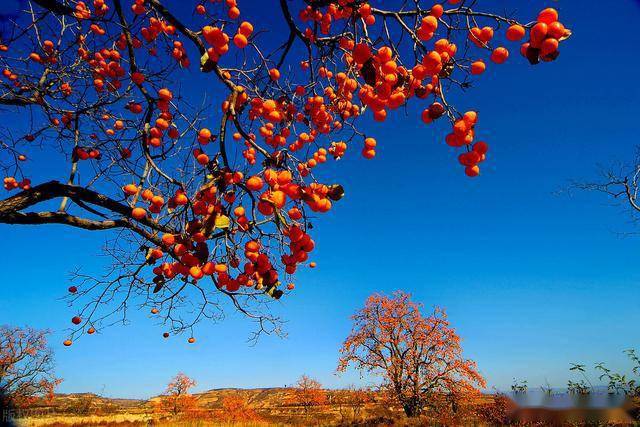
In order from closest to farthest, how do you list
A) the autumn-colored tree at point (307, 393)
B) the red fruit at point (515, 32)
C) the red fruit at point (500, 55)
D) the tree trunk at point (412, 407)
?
the red fruit at point (515, 32)
the red fruit at point (500, 55)
the tree trunk at point (412, 407)
the autumn-colored tree at point (307, 393)

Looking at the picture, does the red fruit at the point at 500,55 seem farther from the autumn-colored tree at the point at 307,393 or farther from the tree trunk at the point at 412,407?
the autumn-colored tree at the point at 307,393

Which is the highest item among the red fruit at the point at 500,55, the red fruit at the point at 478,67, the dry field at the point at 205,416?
the red fruit at the point at 478,67

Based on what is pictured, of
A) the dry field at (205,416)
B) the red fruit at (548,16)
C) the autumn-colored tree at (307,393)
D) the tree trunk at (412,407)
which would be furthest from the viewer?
the autumn-colored tree at (307,393)

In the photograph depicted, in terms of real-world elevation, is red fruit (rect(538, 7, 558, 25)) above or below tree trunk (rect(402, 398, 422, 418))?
above

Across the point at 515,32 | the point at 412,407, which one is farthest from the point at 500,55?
the point at 412,407

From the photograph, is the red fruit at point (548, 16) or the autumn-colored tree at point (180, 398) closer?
the red fruit at point (548, 16)

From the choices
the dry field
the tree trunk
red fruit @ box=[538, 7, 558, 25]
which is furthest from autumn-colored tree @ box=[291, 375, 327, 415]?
red fruit @ box=[538, 7, 558, 25]

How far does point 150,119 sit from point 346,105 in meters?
2.06

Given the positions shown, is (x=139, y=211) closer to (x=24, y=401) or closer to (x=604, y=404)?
(x=604, y=404)

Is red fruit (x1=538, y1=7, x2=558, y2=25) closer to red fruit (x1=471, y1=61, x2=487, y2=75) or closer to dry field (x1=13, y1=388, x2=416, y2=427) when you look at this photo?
red fruit (x1=471, y1=61, x2=487, y2=75)

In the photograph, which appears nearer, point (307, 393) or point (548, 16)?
point (548, 16)

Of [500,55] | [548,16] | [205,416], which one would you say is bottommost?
[205,416]

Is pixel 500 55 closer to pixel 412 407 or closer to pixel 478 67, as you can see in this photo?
pixel 478 67

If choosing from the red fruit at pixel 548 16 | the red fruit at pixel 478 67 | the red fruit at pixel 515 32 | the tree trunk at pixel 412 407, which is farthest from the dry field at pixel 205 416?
the red fruit at pixel 548 16
